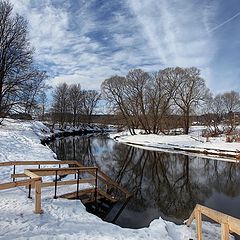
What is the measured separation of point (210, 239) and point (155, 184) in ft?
31.8

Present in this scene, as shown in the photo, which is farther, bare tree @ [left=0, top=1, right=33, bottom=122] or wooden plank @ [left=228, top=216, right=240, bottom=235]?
bare tree @ [left=0, top=1, right=33, bottom=122]

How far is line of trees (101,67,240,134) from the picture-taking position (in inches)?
1866

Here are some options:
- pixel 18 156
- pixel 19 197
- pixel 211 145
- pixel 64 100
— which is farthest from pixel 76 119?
pixel 19 197

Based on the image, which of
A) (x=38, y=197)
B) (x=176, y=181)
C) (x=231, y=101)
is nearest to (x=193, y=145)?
(x=176, y=181)

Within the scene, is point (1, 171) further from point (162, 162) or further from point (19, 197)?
point (162, 162)

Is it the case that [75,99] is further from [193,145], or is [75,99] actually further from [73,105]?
[193,145]

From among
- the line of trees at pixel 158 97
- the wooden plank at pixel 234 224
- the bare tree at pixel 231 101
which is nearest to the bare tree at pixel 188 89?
the line of trees at pixel 158 97

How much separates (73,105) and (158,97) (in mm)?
35003

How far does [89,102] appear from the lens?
284 ft

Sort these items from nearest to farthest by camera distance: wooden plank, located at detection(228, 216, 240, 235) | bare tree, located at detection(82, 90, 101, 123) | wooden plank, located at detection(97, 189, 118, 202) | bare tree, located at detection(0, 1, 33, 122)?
wooden plank, located at detection(228, 216, 240, 235), wooden plank, located at detection(97, 189, 118, 202), bare tree, located at detection(0, 1, 33, 122), bare tree, located at detection(82, 90, 101, 123)

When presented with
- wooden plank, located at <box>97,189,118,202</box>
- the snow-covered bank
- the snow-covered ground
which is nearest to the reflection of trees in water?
wooden plank, located at <box>97,189,118,202</box>

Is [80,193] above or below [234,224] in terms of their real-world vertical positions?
below

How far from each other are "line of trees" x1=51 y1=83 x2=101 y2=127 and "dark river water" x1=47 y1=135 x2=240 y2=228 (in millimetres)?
47307

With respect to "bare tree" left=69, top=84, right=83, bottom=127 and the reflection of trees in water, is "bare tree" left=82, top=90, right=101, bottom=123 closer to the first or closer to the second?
"bare tree" left=69, top=84, right=83, bottom=127
